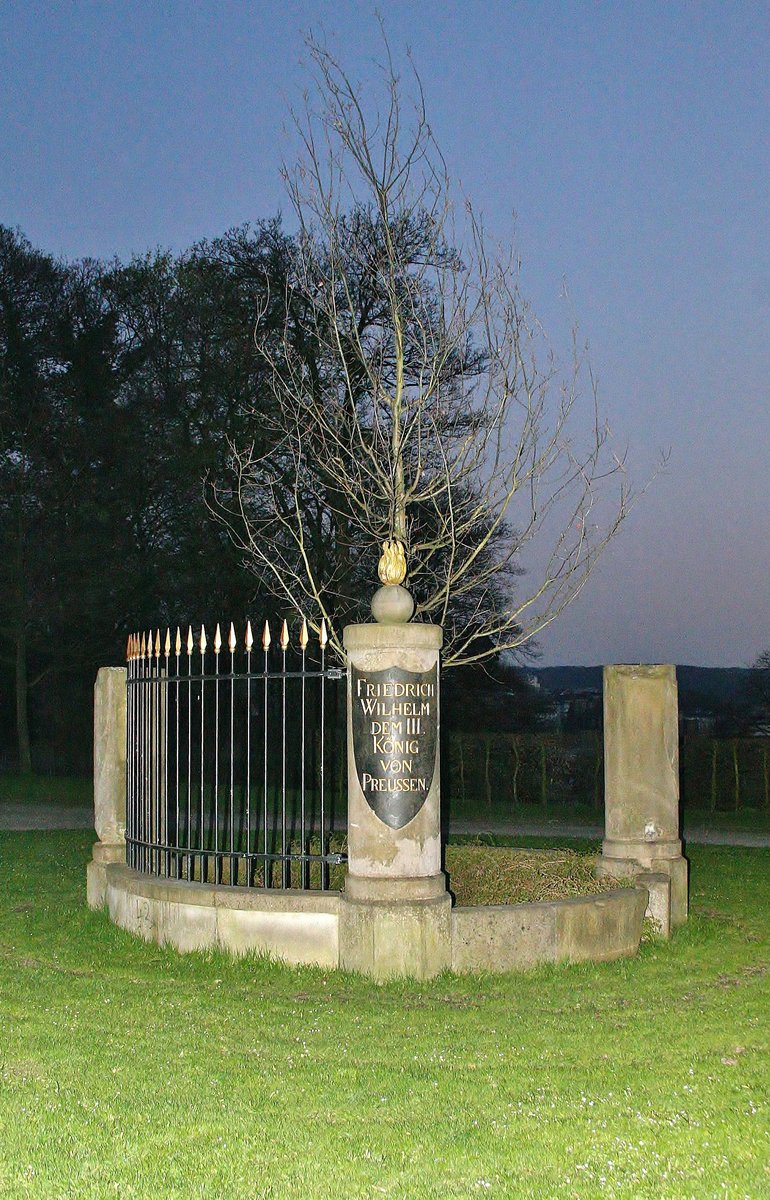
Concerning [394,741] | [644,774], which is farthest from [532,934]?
[644,774]

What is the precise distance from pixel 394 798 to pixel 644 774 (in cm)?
260

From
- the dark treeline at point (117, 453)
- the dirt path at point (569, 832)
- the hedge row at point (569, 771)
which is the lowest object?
the dirt path at point (569, 832)

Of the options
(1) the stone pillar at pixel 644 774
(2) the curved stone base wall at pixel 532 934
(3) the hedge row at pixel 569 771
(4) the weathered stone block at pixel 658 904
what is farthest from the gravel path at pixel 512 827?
(2) the curved stone base wall at pixel 532 934

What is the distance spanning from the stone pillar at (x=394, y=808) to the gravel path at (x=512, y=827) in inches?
354

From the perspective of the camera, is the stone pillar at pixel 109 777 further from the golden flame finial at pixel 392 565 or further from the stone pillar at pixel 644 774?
the stone pillar at pixel 644 774

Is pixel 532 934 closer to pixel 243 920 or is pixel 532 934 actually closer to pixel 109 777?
pixel 243 920

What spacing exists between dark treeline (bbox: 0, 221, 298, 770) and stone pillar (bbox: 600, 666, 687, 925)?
50.6ft

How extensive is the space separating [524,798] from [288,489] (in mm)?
7378

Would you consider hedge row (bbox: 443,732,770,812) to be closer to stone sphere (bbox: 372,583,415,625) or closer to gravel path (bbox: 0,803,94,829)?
gravel path (bbox: 0,803,94,829)

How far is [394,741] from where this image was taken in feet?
25.0

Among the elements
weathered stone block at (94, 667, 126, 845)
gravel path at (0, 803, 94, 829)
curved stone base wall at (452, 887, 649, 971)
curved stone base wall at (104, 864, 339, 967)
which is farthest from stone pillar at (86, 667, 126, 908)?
gravel path at (0, 803, 94, 829)

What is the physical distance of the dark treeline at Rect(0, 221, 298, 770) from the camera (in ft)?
83.1

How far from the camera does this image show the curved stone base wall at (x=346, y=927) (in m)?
7.52

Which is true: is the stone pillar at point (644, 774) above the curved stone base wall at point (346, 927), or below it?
above
